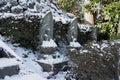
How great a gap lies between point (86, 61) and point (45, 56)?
2.47m

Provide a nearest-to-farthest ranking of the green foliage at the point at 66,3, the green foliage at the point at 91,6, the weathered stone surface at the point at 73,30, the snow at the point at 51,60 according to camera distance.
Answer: the snow at the point at 51,60 → the weathered stone surface at the point at 73,30 → the green foliage at the point at 91,6 → the green foliage at the point at 66,3

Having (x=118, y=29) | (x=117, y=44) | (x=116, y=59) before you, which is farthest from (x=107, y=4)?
(x=116, y=59)

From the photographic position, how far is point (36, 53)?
10336mm

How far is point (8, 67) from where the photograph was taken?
4938mm

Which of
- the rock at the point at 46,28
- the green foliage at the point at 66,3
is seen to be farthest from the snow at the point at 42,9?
the green foliage at the point at 66,3

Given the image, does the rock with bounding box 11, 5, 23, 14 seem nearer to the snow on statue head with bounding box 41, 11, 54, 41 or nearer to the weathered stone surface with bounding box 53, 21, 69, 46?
the weathered stone surface with bounding box 53, 21, 69, 46

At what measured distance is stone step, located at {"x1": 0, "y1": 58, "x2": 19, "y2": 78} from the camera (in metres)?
4.86

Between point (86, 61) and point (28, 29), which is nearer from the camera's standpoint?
point (86, 61)

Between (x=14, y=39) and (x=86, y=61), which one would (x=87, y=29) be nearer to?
(x=14, y=39)

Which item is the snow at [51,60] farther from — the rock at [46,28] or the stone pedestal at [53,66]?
the rock at [46,28]

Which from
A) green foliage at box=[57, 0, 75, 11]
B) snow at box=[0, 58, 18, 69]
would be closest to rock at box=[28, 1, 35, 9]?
green foliage at box=[57, 0, 75, 11]

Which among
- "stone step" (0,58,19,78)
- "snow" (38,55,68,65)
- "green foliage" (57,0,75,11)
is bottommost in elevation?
"snow" (38,55,68,65)

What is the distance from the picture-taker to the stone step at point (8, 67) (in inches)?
191

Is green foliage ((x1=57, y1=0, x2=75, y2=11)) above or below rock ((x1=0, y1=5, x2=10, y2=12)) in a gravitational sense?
below
